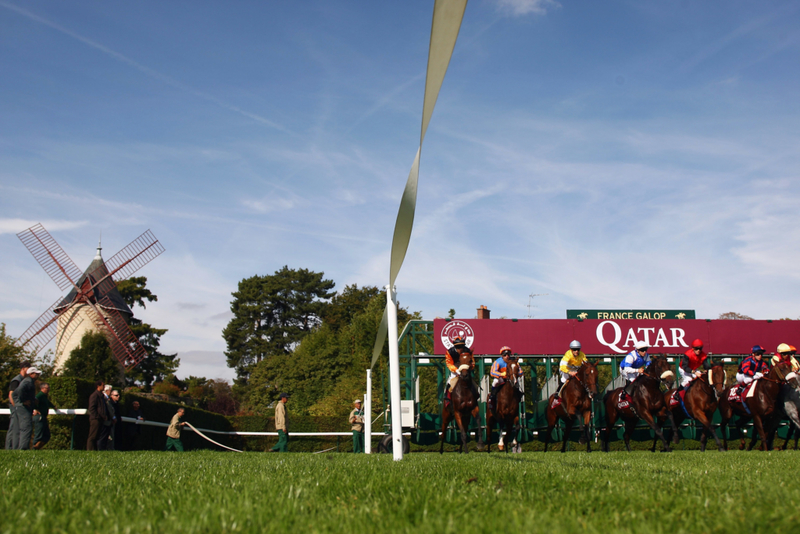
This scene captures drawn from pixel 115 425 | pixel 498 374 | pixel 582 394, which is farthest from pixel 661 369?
pixel 115 425

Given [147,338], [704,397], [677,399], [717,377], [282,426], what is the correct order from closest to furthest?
1. [704,397]
2. [717,377]
3. [677,399]
4. [282,426]
5. [147,338]

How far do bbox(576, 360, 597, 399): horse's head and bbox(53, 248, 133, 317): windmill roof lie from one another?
146 ft

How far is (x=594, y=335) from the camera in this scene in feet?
74.7

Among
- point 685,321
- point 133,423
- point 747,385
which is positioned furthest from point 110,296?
point 747,385

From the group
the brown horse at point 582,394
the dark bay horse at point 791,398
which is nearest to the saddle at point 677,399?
the dark bay horse at point 791,398

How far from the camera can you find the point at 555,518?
85.4 inches

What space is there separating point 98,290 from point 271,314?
29.3 metres

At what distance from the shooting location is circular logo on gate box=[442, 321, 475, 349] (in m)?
22.4

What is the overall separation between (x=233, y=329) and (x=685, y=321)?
202ft

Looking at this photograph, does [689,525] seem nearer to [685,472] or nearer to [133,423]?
[685,472]

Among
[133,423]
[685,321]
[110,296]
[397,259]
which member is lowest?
[133,423]

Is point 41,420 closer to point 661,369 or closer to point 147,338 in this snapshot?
point 661,369

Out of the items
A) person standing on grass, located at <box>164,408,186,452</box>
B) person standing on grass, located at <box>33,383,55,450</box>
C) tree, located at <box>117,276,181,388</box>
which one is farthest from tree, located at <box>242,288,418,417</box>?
person standing on grass, located at <box>33,383,55,450</box>

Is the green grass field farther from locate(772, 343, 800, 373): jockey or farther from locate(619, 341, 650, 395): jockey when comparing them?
locate(772, 343, 800, 373): jockey
